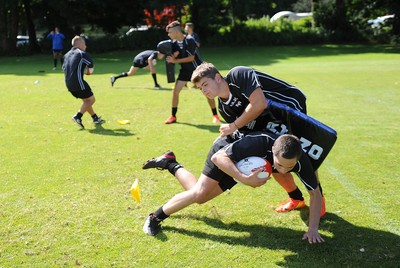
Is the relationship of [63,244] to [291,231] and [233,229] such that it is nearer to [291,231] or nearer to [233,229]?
[233,229]

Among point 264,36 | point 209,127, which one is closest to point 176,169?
point 209,127

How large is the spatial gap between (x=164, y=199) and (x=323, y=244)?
6.73 feet

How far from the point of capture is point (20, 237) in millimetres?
4387

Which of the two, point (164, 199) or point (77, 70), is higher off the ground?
point (77, 70)

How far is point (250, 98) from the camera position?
430 cm

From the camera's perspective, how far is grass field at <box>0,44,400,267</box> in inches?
160

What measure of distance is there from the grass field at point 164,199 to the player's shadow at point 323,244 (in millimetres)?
10

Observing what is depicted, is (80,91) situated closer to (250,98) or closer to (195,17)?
(250,98)

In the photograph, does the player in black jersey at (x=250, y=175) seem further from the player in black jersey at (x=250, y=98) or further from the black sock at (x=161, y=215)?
the player in black jersey at (x=250, y=98)

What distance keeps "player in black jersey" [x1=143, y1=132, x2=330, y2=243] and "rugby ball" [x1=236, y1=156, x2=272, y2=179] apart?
0.04 metres

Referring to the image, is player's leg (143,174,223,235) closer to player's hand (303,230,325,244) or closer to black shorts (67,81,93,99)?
player's hand (303,230,325,244)

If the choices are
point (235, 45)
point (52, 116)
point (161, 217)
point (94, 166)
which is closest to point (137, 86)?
point (52, 116)

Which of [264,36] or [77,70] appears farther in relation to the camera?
[264,36]

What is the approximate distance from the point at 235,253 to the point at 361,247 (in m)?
1.21
